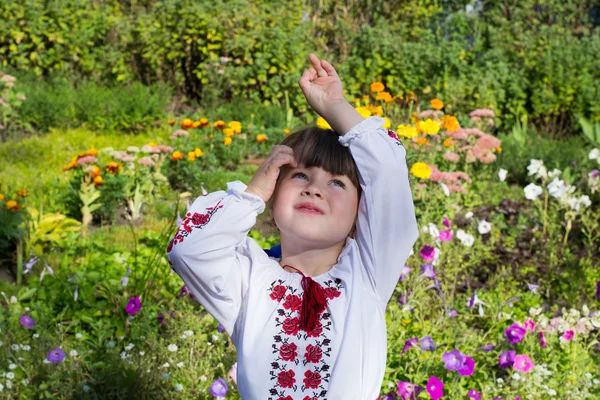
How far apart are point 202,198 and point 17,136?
5.84m

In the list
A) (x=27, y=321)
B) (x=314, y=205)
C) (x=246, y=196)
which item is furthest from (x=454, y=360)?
(x=27, y=321)

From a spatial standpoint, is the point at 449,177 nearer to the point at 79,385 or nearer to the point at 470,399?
the point at 470,399

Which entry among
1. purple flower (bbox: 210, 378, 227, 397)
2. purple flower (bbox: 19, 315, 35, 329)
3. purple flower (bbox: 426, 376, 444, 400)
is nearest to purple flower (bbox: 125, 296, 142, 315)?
purple flower (bbox: 19, 315, 35, 329)

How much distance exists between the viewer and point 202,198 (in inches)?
63.6

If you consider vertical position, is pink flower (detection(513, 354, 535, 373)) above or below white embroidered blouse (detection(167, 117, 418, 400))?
below

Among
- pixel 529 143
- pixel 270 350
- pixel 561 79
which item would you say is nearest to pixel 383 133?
pixel 270 350

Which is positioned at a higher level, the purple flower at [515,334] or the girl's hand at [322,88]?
the girl's hand at [322,88]

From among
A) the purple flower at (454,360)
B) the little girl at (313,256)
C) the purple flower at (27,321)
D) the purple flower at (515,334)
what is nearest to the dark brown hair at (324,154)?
the little girl at (313,256)

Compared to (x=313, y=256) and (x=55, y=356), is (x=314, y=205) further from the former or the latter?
(x=55, y=356)

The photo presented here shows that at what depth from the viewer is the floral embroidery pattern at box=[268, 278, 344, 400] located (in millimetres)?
1566

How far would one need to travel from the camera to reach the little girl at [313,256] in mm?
1565

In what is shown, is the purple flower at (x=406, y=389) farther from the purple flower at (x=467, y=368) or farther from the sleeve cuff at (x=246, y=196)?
the sleeve cuff at (x=246, y=196)

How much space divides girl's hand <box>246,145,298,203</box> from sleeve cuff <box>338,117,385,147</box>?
0.38 ft

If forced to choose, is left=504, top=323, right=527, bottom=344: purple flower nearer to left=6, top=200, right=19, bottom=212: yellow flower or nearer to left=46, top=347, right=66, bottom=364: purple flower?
left=46, top=347, right=66, bottom=364: purple flower
